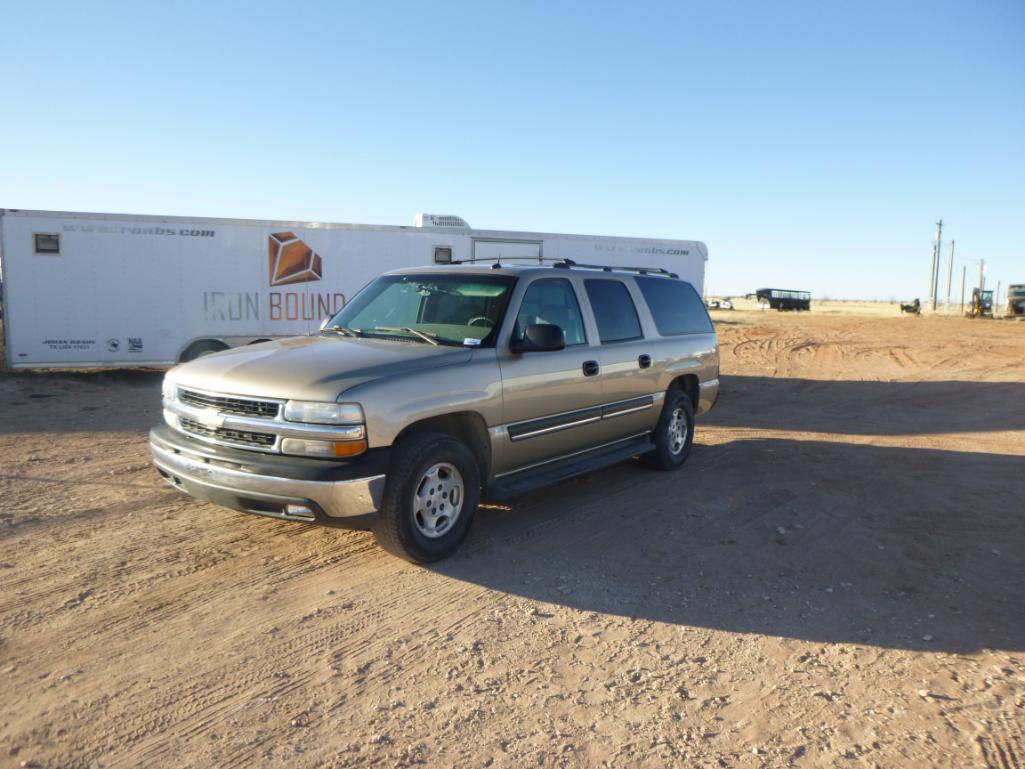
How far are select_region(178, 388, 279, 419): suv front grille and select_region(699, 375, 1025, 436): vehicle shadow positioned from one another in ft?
24.9

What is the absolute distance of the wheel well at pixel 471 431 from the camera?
16.9 ft

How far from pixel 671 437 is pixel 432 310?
3.02 m

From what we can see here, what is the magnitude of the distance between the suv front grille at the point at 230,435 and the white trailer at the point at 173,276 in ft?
27.7

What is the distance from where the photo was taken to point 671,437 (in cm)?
770

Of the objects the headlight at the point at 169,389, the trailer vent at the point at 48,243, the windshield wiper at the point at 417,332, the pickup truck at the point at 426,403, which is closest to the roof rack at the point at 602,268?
the pickup truck at the point at 426,403

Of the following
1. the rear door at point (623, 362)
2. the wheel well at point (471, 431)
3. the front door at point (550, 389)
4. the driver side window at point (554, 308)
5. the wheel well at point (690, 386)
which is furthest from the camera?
the wheel well at point (690, 386)

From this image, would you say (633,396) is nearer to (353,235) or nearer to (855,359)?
(353,235)

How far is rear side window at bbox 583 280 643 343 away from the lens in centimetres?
666

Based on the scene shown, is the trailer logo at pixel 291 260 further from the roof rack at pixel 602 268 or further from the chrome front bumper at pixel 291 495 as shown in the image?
the chrome front bumper at pixel 291 495

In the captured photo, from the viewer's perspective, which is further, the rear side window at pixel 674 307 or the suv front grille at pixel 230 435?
the rear side window at pixel 674 307

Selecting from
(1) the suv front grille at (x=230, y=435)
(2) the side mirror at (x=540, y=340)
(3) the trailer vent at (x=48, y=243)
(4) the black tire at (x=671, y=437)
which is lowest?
(4) the black tire at (x=671, y=437)

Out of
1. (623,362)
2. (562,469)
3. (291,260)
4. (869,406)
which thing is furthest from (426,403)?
(869,406)

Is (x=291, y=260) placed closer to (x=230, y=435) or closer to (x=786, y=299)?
(x=230, y=435)

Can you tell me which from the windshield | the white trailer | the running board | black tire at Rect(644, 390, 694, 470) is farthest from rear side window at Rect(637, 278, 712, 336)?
the white trailer
